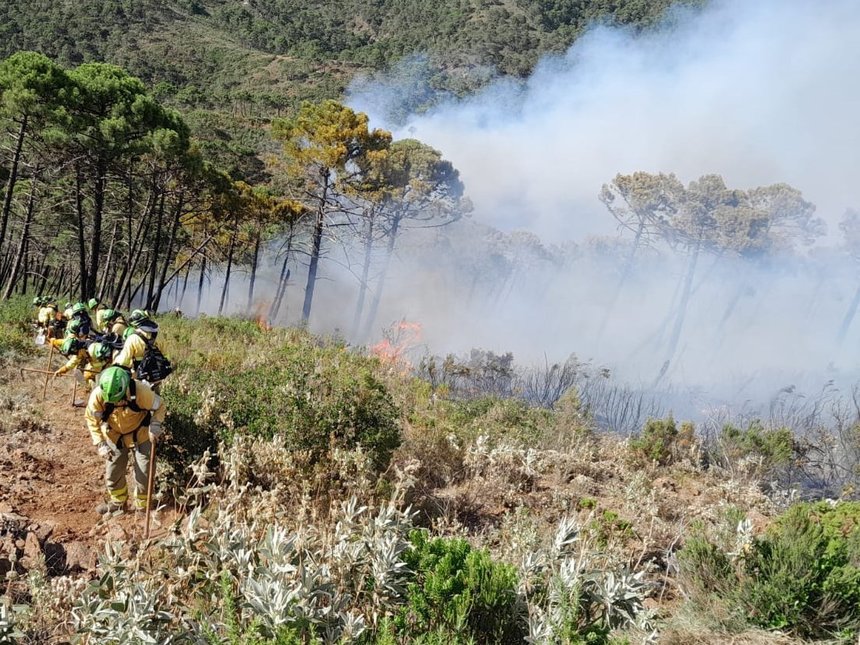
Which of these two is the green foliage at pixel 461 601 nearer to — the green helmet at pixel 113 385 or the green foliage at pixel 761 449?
the green helmet at pixel 113 385

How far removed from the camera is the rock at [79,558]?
3.37m

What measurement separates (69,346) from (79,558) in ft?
14.4

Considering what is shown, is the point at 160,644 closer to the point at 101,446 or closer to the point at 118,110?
the point at 101,446

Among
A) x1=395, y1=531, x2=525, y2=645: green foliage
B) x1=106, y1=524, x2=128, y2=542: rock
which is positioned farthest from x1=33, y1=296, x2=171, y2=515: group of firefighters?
x1=395, y1=531, x2=525, y2=645: green foliage

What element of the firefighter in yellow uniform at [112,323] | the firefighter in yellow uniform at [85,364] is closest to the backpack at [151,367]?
the firefighter in yellow uniform at [85,364]

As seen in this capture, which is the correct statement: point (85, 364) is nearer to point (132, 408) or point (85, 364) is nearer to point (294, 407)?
point (132, 408)

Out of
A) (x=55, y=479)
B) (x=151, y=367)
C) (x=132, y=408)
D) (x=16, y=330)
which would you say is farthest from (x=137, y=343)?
(x=16, y=330)

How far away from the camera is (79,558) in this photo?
11.3ft

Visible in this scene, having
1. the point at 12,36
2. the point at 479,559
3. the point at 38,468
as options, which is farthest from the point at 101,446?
the point at 12,36

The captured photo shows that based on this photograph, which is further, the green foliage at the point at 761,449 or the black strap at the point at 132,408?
the green foliage at the point at 761,449

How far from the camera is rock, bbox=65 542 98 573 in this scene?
3371 millimetres

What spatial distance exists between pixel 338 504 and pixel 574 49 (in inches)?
3584

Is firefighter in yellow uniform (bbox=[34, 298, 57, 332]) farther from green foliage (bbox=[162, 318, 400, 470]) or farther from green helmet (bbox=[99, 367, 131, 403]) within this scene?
green helmet (bbox=[99, 367, 131, 403])

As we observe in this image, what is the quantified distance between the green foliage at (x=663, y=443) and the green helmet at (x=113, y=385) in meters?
6.16
